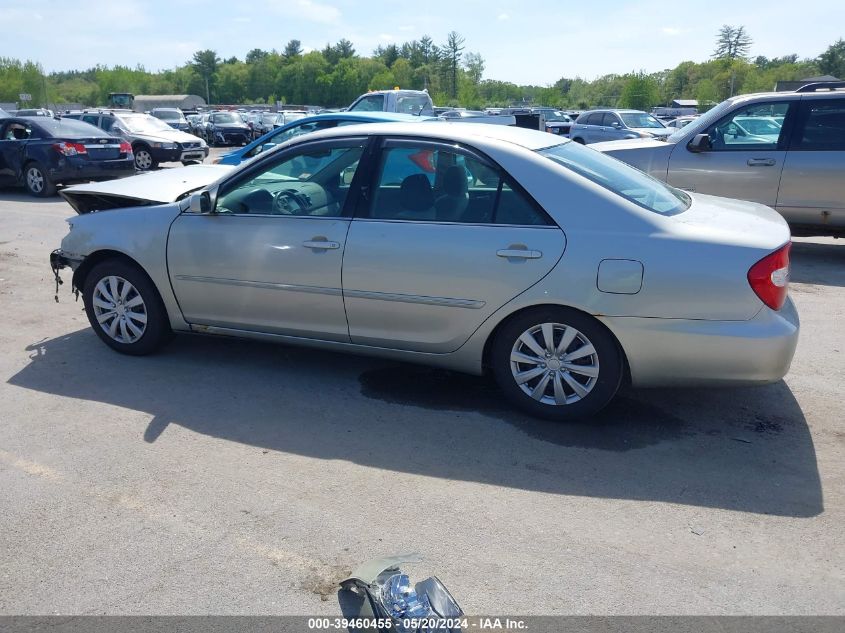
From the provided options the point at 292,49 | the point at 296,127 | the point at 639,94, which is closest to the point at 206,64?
the point at 292,49

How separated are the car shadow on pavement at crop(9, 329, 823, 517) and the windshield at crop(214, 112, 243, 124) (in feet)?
90.1

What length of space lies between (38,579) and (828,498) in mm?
3557

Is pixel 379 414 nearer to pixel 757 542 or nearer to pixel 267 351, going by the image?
pixel 267 351

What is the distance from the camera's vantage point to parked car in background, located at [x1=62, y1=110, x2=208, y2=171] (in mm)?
18172

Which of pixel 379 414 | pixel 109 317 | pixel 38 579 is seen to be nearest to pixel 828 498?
pixel 379 414

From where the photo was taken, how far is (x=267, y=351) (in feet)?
18.4

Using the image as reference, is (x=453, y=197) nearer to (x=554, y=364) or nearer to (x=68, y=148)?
(x=554, y=364)

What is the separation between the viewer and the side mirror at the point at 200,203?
16.1 feet

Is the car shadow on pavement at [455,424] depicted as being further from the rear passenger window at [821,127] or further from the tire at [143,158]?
the tire at [143,158]

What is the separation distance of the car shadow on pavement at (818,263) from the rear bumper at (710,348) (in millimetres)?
4086

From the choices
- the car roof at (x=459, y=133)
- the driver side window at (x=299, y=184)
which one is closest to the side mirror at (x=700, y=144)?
the car roof at (x=459, y=133)

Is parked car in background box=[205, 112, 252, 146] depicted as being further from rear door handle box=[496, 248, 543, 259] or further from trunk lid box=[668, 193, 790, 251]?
rear door handle box=[496, 248, 543, 259]

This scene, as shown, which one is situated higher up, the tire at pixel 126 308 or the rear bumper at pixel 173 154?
the rear bumper at pixel 173 154

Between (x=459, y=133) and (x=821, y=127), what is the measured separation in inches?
225
